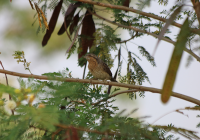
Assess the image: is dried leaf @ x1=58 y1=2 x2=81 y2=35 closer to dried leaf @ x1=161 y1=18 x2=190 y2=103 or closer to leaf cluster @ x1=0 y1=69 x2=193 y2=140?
leaf cluster @ x1=0 y1=69 x2=193 y2=140

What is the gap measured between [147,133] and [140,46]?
1435mm

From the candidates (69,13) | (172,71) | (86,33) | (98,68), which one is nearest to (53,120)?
(172,71)

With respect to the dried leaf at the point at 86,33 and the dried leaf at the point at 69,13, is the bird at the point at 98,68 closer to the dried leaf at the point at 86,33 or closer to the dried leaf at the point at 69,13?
the dried leaf at the point at 86,33

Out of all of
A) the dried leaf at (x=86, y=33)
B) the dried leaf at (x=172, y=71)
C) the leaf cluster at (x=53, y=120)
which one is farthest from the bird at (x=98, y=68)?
the dried leaf at (x=172, y=71)

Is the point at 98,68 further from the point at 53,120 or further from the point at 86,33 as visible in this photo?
the point at 53,120

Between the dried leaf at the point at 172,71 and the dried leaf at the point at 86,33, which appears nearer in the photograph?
the dried leaf at the point at 172,71

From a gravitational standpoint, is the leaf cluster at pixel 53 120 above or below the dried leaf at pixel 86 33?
below

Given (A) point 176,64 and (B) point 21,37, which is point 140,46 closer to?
(A) point 176,64

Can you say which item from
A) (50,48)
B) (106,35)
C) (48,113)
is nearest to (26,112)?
(48,113)

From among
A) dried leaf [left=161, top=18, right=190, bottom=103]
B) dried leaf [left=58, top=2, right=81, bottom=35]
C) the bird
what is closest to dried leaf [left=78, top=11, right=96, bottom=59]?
dried leaf [left=58, top=2, right=81, bottom=35]

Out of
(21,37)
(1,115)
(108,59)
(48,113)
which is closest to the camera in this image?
(48,113)

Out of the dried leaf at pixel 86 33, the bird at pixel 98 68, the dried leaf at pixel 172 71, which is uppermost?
the dried leaf at pixel 86 33

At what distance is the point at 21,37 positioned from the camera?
497 centimetres

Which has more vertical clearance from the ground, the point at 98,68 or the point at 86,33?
the point at 86,33
